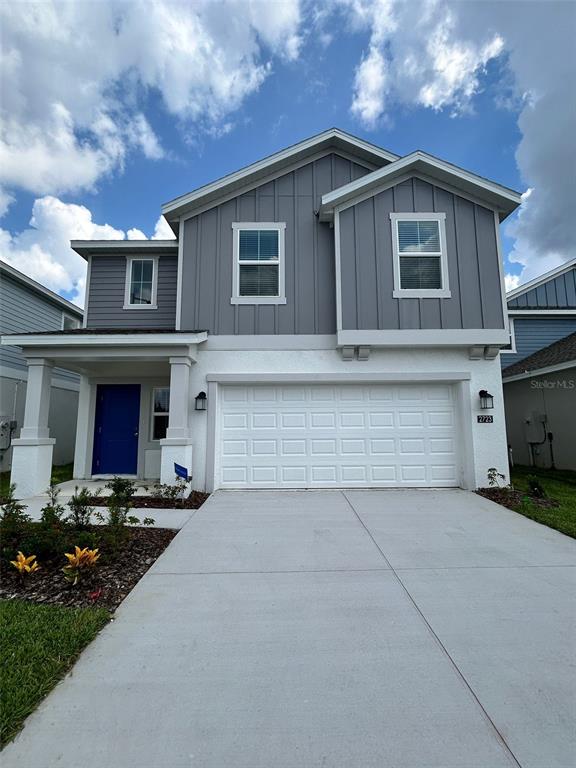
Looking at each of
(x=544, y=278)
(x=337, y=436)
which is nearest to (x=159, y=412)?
(x=337, y=436)

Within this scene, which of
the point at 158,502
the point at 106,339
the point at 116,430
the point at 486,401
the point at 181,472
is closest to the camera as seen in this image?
the point at 158,502

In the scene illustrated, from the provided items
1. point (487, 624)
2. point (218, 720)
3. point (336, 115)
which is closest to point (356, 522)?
point (487, 624)

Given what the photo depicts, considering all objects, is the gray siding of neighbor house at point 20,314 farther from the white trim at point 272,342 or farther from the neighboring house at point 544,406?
the neighboring house at point 544,406

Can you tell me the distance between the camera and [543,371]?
34.3 ft

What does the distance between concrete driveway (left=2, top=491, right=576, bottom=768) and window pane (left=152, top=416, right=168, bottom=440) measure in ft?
15.8

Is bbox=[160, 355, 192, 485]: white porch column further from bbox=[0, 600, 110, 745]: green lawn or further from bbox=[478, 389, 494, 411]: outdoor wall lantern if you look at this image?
bbox=[478, 389, 494, 411]: outdoor wall lantern

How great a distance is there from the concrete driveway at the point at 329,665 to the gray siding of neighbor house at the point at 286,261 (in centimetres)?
468

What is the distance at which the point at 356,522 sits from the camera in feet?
17.6

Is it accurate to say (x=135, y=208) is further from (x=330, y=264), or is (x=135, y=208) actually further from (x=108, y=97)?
(x=330, y=264)

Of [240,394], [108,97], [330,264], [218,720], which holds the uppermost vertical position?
[108,97]

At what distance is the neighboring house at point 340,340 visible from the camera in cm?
746

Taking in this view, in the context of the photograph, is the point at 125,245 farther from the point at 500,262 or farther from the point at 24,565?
the point at 500,262

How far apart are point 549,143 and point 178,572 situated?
13053mm

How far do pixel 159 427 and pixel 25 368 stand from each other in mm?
5524
